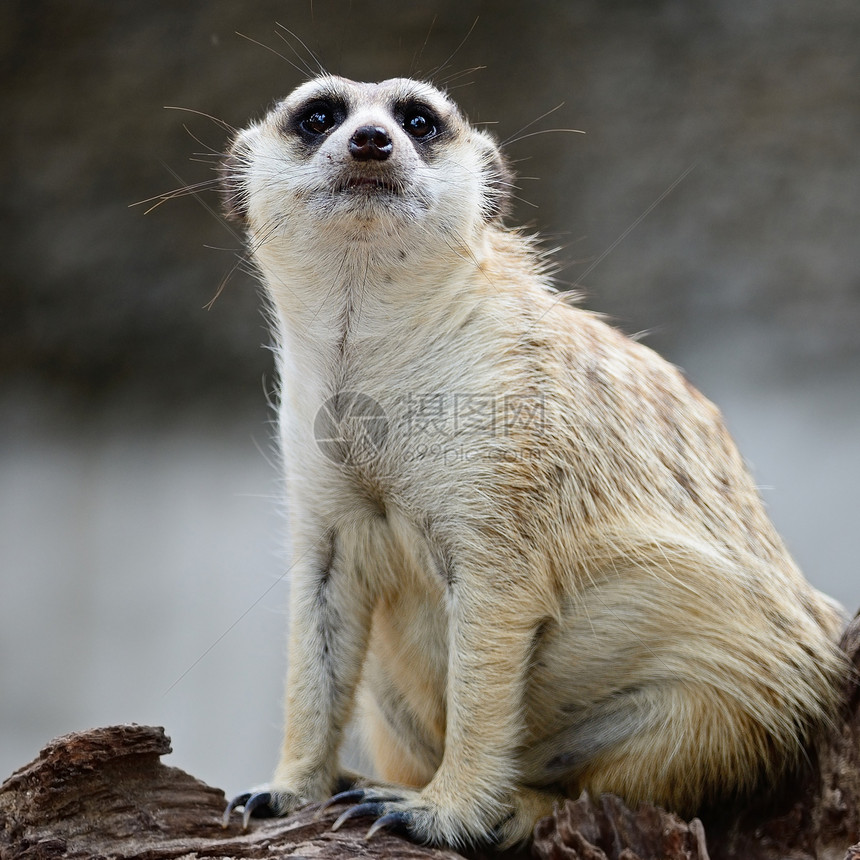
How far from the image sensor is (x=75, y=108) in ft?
14.6

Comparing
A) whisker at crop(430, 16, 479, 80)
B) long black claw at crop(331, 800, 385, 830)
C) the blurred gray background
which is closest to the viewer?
long black claw at crop(331, 800, 385, 830)

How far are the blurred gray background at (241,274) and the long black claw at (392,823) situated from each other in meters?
2.27

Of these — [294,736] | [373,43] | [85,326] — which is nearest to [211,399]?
[85,326]

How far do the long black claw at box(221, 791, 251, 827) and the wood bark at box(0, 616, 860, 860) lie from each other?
13 millimetres

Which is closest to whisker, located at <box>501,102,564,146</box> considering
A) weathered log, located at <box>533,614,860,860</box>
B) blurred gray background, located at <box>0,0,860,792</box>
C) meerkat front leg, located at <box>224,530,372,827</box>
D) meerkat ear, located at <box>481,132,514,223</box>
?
blurred gray background, located at <box>0,0,860,792</box>

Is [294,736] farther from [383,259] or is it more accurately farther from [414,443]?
[383,259]

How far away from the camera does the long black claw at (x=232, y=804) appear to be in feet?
7.14

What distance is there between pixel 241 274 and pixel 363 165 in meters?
2.69

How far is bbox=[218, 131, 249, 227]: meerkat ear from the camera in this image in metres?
2.62

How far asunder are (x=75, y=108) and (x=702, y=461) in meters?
3.24

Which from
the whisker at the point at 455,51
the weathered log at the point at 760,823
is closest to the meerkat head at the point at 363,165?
the weathered log at the point at 760,823

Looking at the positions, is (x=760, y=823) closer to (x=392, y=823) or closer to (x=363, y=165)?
(x=392, y=823)

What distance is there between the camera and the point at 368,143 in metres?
2.21
